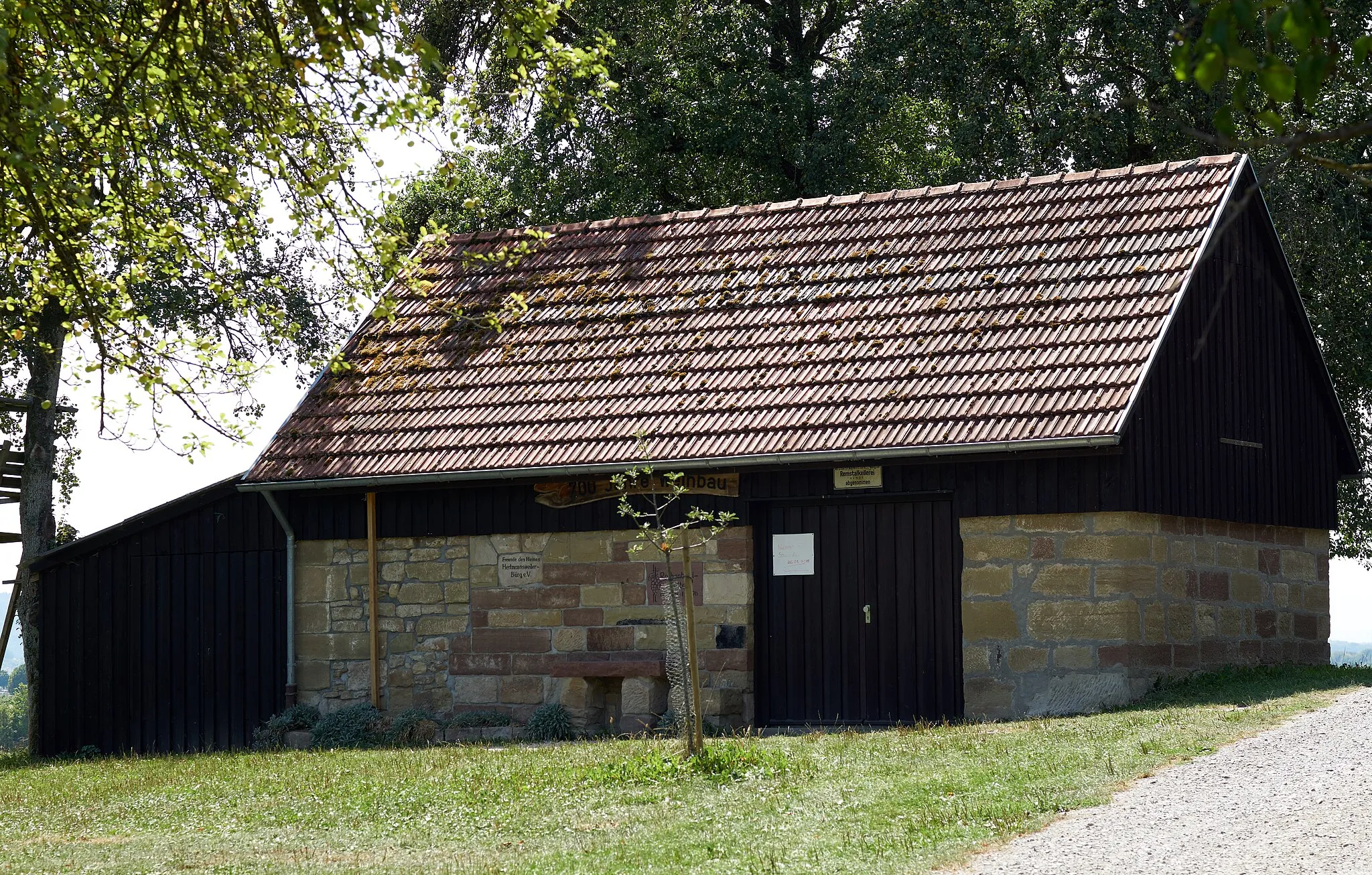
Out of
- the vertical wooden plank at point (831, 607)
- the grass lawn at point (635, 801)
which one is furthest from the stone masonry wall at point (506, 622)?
the grass lawn at point (635, 801)

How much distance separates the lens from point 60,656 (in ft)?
61.4

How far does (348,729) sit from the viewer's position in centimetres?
1627

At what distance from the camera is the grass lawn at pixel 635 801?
8.30 m

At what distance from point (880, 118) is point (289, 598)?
1242cm

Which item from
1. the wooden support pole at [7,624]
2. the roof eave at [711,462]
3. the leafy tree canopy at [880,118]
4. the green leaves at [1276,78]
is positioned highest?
the leafy tree canopy at [880,118]

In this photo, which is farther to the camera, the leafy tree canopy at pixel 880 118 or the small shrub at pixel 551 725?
the leafy tree canopy at pixel 880 118

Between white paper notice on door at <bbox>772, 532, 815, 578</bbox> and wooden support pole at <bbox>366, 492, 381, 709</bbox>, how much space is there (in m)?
4.31

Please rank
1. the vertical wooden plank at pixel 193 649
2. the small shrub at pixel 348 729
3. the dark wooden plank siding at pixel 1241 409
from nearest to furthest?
the dark wooden plank siding at pixel 1241 409, the small shrub at pixel 348 729, the vertical wooden plank at pixel 193 649

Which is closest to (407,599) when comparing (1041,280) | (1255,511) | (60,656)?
(60,656)

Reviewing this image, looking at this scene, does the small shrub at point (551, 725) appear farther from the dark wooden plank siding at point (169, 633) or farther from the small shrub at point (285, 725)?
the dark wooden plank siding at point (169, 633)

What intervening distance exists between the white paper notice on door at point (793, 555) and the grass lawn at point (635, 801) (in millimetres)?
2510

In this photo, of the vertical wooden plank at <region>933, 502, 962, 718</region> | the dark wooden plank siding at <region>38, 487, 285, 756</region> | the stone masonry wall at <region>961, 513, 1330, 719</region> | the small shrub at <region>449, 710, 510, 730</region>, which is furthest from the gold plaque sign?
the dark wooden plank siding at <region>38, 487, 285, 756</region>

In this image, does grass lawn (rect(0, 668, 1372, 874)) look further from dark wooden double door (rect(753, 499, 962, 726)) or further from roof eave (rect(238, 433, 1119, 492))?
roof eave (rect(238, 433, 1119, 492))

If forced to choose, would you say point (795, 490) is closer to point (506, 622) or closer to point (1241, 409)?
point (506, 622)
